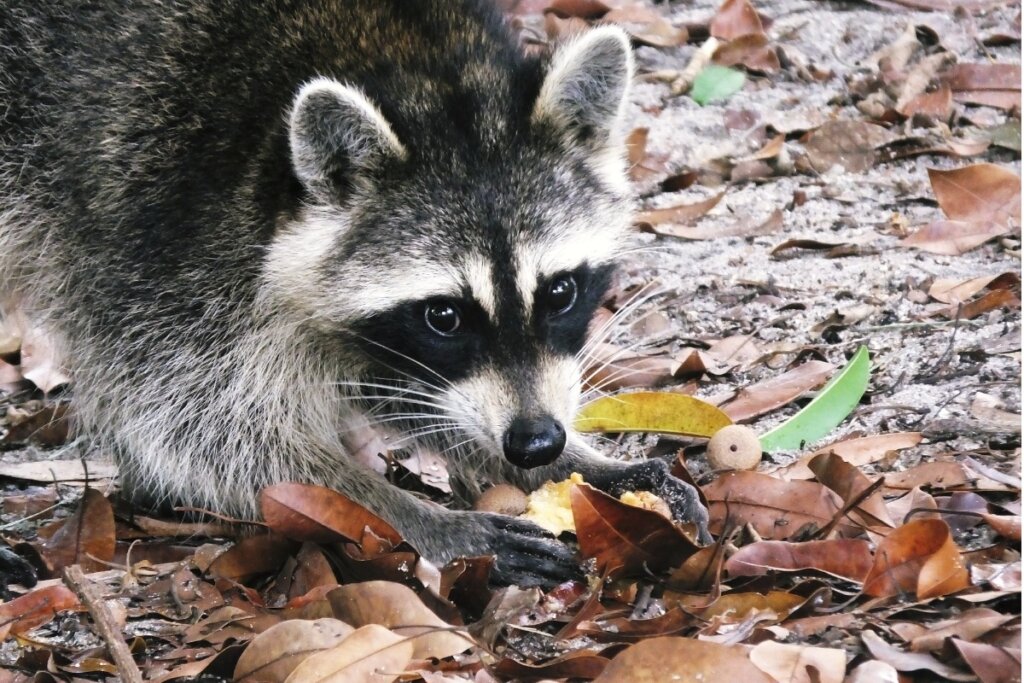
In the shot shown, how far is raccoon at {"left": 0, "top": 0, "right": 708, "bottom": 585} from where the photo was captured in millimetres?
4406

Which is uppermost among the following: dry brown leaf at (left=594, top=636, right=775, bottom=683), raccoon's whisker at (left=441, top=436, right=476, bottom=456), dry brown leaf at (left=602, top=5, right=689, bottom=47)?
dry brown leaf at (left=602, top=5, right=689, bottom=47)

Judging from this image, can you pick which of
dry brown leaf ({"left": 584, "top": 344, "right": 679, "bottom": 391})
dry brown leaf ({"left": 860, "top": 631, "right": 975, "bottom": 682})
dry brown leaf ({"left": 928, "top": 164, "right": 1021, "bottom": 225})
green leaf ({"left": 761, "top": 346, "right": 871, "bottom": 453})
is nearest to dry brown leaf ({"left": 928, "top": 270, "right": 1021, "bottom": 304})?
dry brown leaf ({"left": 928, "top": 164, "right": 1021, "bottom": 225})

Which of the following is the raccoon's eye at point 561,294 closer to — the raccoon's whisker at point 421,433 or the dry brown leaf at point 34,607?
the raccoon's whisker at point 421,433

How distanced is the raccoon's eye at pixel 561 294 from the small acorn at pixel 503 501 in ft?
2.24

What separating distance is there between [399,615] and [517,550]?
660 millimetres

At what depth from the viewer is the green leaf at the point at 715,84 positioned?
8477 millimetres

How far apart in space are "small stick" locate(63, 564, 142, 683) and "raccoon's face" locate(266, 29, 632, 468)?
1.13 metres

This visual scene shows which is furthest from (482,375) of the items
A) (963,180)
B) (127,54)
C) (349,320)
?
(963,180)

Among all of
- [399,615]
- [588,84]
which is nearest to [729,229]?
[588,84]

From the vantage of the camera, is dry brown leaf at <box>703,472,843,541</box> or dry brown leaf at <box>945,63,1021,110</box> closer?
dry brown leaf at <box>703,472,843,541</box>

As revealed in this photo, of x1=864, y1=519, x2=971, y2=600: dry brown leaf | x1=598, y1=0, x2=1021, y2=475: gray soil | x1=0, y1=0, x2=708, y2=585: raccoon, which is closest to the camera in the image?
x1=864, y1=519, x2=971, y2=600: dry brown leaf

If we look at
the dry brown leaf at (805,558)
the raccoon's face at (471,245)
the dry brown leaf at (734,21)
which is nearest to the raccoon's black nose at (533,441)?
the raccoon's face at (471,245)

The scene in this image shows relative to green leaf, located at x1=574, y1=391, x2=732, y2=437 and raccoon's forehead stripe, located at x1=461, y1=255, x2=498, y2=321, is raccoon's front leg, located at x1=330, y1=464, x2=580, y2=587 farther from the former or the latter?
green leaf, located at x1=574, y1=391, x2=732, y2=437

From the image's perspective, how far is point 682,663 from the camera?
3287 millimetres
